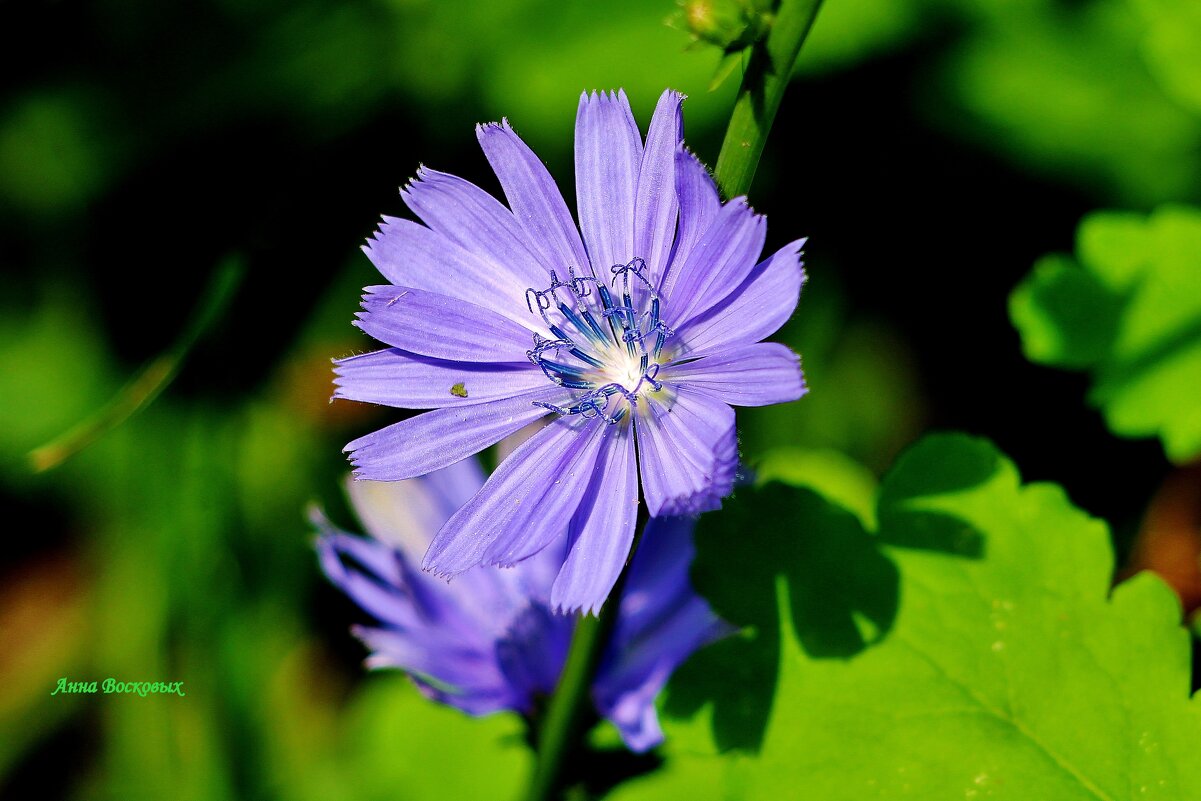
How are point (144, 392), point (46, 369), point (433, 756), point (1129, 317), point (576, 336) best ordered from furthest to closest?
1. point (46, 369)
2. point (433, 756)
3. point (144, 392)
4. point (1129, 317)
5. point (576, 336)

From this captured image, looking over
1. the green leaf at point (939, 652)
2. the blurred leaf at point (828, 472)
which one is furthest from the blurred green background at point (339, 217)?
the green leaf at point (939, 652)

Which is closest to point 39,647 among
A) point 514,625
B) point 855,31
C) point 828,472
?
point 514,625

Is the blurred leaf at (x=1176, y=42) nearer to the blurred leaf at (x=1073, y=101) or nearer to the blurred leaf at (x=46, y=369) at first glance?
the blurred leaf at (x=1073, y=101)

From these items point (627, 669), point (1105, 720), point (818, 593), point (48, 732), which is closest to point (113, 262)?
point (48, 732)

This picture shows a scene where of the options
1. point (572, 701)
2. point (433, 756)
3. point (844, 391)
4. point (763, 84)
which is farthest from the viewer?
point (844, 391)

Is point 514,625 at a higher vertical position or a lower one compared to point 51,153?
lower

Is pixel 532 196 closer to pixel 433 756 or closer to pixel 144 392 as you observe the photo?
pixel 144 392
